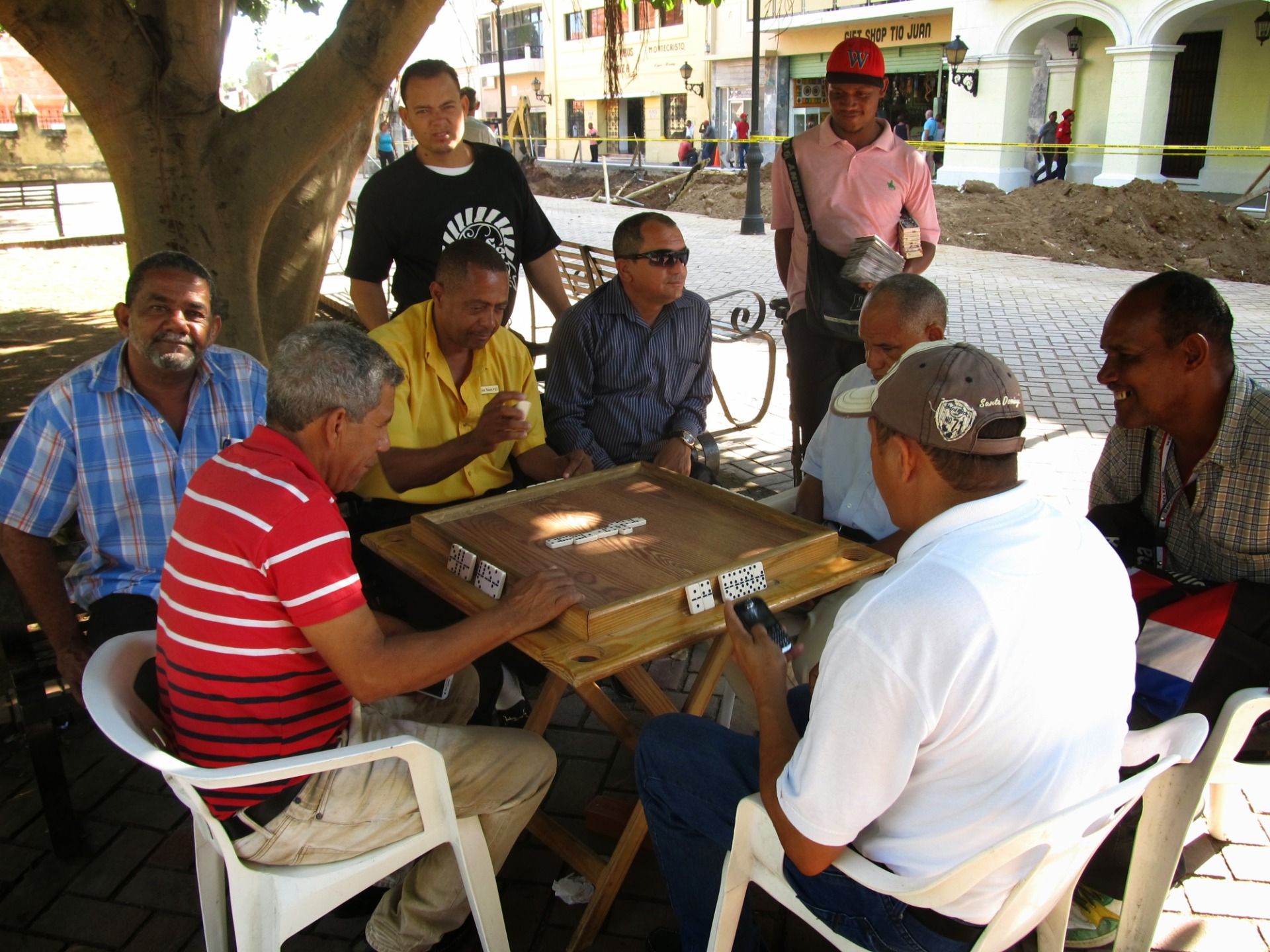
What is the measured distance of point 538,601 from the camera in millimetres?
2068

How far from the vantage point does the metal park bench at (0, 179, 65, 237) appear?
17.6 meters

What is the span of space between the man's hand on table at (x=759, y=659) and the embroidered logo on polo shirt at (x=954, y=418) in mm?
563

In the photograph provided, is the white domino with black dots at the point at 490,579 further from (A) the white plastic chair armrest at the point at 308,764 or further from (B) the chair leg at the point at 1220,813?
(B) the chair leg at the point at 1220,813

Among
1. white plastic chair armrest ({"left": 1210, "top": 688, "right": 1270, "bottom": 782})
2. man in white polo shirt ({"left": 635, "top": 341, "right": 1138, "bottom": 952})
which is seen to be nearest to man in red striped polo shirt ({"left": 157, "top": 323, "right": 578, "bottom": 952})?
man in white polo shirt ({"left": 635, "top": 341, "right": 1138, "bottom": 952})

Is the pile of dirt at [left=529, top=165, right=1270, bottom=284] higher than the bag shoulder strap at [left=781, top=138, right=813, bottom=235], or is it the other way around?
the bag shoulder strap at [left=781, top=138, right=813, bottom=235]

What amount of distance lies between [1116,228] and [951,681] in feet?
53.3

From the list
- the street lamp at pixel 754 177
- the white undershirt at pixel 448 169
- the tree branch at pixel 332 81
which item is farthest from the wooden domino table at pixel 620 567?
the street lamp at pixel 754 177

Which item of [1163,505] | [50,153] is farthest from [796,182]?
[50,153]

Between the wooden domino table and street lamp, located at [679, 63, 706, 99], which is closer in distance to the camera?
the wooden domino table

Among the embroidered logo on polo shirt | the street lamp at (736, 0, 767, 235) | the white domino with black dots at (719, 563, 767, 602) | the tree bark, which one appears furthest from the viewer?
the street lamp at (736, 0, 767, 235)

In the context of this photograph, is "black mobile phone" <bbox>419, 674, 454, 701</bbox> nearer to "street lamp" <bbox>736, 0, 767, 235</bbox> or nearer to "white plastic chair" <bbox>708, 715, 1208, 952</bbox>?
"white plastic chair" <bbox>708, 715, 1208, 952</bbox>

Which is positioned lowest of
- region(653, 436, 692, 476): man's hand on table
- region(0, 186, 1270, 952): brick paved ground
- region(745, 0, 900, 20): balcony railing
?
region(0, 186, 1270, 952): brick paved ground

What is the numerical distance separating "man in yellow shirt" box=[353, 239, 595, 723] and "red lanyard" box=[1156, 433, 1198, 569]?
1.72m

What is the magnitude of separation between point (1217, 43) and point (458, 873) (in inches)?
983
